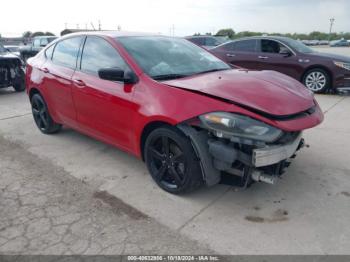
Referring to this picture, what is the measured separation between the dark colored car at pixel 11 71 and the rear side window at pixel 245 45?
6498 millimetres

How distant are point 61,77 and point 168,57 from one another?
1.65 m

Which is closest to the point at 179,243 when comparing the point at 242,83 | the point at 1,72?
the point at 242,83

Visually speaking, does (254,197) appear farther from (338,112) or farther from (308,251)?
(338,112)

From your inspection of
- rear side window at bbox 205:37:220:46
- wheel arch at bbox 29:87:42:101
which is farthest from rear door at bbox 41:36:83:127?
rear side window at bbox 205:37:220:46

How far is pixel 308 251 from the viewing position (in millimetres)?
2535

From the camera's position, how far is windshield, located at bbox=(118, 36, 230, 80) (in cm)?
354

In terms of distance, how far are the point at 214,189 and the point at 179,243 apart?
3.22ft

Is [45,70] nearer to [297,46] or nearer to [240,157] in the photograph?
[240,157]

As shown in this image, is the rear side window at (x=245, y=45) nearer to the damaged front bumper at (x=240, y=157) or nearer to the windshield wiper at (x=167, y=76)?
the windshield wiper at (x=167, y=76)

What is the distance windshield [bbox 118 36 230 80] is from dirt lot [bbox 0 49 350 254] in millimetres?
1260

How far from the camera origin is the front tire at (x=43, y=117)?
17.0 feet

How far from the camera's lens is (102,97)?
12.4 feet

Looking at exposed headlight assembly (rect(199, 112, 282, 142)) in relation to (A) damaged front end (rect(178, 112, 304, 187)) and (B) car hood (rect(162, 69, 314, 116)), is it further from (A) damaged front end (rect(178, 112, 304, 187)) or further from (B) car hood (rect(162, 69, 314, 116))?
(B) car hood (rect(162, 69, 314, 116))

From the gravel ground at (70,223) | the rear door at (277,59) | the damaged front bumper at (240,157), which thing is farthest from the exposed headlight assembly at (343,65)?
the gravel ground at (70,223)
